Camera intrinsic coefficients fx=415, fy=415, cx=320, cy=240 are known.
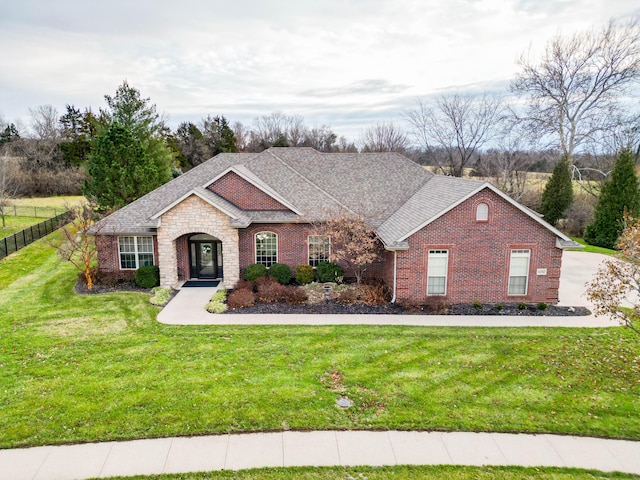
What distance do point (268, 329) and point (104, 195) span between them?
721 inches

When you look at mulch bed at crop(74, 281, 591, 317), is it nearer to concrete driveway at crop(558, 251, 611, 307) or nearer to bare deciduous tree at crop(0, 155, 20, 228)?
concrete driveway at crop(558, 251, 611, 307)

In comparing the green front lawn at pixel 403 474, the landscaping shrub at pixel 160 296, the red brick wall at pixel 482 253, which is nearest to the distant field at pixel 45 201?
the landscaping shrub at pixel 160 296

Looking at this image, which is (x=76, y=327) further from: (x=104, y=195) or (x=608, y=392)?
(x=608, y=392)

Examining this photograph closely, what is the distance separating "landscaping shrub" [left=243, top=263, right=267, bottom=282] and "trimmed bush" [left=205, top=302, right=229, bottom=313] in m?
2.64

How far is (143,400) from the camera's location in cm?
1027

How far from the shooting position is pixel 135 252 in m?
21.0

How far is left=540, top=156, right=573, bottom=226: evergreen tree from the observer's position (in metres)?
35.2

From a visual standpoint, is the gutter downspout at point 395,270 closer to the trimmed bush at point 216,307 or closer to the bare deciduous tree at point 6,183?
the trimmed bush at point 216,307

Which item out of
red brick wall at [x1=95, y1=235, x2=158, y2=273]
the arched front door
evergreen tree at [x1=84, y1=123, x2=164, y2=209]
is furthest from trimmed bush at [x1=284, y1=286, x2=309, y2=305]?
evergreen tree at [x1=84, y1=123, x2=164, y2=209]

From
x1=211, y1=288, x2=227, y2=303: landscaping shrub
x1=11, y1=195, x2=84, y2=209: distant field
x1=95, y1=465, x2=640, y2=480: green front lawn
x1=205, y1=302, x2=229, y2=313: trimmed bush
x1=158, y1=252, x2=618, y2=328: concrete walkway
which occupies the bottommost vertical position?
x1=95, y1=465, x2=640, y2=480: green front lawn

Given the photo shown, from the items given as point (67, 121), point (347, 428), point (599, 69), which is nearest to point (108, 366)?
point (347, 428)

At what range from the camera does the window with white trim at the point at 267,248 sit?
2098 centimetres

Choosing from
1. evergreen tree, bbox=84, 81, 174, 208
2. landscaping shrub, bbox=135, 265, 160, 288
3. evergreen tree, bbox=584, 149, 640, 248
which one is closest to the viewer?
landscaping shrub, bbox=135, 265, 160, 288

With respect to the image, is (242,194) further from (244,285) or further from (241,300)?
(241,300)
